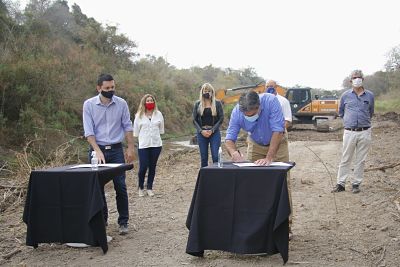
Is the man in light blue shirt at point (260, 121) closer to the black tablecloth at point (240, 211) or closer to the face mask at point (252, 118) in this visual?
the face mask at point (252, 118)

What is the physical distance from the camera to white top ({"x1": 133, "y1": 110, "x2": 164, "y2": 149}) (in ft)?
27.5

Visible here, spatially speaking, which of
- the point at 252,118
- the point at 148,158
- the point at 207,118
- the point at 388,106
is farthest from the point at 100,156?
the point at 388,106

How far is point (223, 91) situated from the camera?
1137 inches

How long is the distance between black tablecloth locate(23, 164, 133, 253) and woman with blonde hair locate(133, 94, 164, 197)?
117 inches

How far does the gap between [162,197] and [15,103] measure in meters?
11.7

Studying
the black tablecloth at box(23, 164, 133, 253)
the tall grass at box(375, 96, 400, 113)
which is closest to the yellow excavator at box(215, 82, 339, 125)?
the black tablecloth at box(23, 164, 133, 253)

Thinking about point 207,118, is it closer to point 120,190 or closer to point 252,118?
point 120,190

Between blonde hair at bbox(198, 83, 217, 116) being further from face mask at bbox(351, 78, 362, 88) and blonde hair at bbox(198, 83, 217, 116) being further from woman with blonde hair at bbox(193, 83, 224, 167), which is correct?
face mask at bbox(351, 78, 362, 88)

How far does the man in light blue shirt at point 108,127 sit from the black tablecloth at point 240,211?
1.48 m

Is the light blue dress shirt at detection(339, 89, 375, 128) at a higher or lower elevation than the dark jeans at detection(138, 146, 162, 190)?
higher

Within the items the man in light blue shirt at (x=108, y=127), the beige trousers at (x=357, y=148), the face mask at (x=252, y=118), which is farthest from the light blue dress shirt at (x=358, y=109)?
the man in light blue shirt at (x=108, y=127)

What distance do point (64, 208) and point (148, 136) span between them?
3203 millimetres

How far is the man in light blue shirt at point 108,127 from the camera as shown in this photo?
6.01 meters

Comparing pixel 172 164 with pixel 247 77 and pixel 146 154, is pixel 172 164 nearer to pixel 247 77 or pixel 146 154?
pixel 146 154
